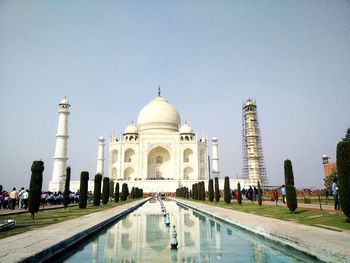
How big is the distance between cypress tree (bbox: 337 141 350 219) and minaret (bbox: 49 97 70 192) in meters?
26.2

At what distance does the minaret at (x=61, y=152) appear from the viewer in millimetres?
28308

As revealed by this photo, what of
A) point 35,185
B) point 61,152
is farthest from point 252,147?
point 35,185

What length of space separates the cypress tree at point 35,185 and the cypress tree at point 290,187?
731 cm

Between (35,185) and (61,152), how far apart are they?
20.6 m

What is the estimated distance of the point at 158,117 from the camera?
3900cm

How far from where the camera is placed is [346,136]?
21875 millimetres

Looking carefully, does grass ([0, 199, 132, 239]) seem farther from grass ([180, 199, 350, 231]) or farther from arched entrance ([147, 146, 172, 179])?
arched entrance ([147, 146, 172, 179])

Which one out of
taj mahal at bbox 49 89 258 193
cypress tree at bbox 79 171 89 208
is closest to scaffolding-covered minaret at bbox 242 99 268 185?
taj mahal at bbox 49 89 258 193

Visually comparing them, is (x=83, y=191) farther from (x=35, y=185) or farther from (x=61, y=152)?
(x=61, y=152)

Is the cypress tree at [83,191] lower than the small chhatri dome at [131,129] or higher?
lower

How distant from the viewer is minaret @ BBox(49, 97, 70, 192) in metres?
28.3

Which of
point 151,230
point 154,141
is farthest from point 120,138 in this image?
point 151,230

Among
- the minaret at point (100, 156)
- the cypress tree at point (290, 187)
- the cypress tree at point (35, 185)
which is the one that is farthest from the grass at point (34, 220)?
the minaret at point (100, 156)

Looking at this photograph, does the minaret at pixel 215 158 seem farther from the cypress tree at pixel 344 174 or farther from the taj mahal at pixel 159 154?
the cypress tree at pixel 344 174
